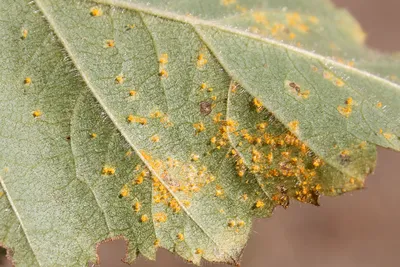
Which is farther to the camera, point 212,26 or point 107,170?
point 212,26

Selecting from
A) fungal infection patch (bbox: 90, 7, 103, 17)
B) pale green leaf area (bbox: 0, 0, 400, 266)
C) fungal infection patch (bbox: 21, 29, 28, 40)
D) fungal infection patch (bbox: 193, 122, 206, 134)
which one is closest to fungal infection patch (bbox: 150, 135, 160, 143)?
pale green leaf area (bbox: 0, 0, 400, 266)

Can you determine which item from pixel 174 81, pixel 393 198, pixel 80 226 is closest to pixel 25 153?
pixel 80 226

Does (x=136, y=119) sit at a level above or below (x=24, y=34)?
below

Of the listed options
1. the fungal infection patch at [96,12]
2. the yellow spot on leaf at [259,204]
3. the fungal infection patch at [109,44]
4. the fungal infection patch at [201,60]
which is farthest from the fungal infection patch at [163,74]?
the yellow spot on leaf at [259,204]

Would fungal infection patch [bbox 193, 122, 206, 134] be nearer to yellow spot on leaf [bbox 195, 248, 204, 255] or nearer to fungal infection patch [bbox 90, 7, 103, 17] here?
yellow spot on leaf [bbox 195, 248, 204, 255]

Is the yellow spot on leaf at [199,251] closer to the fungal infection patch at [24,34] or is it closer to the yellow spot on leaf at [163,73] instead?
the yellow spot on leaf at [163,73]

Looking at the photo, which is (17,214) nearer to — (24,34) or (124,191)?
(124,191)

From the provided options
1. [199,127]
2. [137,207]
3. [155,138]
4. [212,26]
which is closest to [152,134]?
[155,138]
